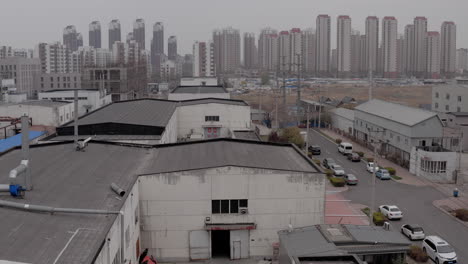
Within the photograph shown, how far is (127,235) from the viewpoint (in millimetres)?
6992

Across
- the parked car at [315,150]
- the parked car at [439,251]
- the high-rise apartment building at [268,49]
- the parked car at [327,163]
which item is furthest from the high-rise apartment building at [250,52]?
the parked car at [439,251]

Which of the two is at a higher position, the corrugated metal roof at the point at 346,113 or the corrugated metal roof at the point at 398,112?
the corrugated metal roof at the point at 398,112

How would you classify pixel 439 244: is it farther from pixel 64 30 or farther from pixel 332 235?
pixel 64 30

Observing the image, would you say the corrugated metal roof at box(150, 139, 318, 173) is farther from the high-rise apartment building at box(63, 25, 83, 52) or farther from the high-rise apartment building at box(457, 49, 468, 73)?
the high-rise apartment building at box(63, 25, 83, 52)

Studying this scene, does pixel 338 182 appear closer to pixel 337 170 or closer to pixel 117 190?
pixel 337 170

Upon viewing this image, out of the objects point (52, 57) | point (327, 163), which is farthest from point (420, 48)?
point (327, 163)

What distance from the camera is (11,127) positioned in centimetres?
1777

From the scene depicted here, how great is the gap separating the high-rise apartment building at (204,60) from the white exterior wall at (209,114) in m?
33.0

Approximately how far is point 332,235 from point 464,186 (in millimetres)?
9098

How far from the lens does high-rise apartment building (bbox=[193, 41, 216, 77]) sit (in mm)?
53094

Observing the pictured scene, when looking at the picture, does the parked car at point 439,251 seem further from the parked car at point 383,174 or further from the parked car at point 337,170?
the parked car at point 337,170

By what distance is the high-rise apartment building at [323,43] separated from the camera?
67394 millimetres

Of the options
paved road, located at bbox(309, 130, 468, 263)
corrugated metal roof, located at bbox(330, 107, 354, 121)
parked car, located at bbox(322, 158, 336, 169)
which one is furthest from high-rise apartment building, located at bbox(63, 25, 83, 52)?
paved road, located at bbox(309, 130, 468, 263)

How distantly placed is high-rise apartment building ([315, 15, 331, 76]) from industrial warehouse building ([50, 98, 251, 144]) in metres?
50.2
